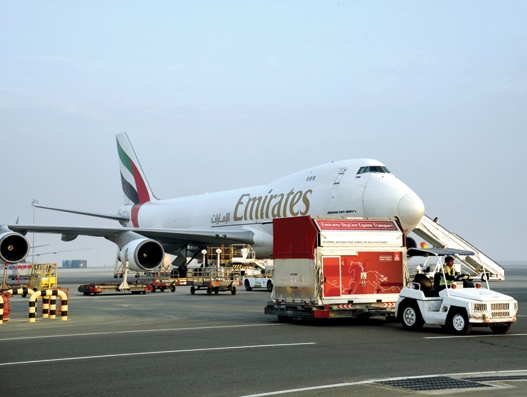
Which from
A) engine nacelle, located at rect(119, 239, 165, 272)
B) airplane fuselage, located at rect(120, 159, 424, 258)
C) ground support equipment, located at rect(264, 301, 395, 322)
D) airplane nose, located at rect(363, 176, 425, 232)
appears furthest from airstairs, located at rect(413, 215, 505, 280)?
ground support equipment, located at rect(264, 301, 395, 322)

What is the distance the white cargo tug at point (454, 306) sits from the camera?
13398 millimetres

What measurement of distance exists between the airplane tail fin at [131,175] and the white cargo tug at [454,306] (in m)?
40.0

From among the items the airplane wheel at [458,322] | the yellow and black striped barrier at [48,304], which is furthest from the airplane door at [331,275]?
the yellow and black striped barrier at [48,304]

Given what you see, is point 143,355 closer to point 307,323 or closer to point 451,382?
point 451,382

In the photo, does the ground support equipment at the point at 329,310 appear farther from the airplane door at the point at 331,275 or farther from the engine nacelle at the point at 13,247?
the engine nacelle at the point at 13,247

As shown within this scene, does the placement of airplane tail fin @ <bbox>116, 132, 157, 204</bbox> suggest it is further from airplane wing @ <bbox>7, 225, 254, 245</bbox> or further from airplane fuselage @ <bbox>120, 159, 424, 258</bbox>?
airplane wing @ <bbox>7, 225, 254, 245</bbox>

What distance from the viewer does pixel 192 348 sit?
11898mm

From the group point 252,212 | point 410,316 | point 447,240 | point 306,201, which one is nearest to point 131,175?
point 252,212

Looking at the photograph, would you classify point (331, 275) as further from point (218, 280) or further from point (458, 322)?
point (218, 280)

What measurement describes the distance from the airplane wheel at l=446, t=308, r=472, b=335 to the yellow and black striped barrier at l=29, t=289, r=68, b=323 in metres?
9.79

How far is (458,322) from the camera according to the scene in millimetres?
13789

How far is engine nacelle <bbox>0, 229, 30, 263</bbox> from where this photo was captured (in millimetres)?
31125

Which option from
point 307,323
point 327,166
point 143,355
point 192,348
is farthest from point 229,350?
point 327,166

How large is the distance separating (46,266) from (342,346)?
23.0 meters
